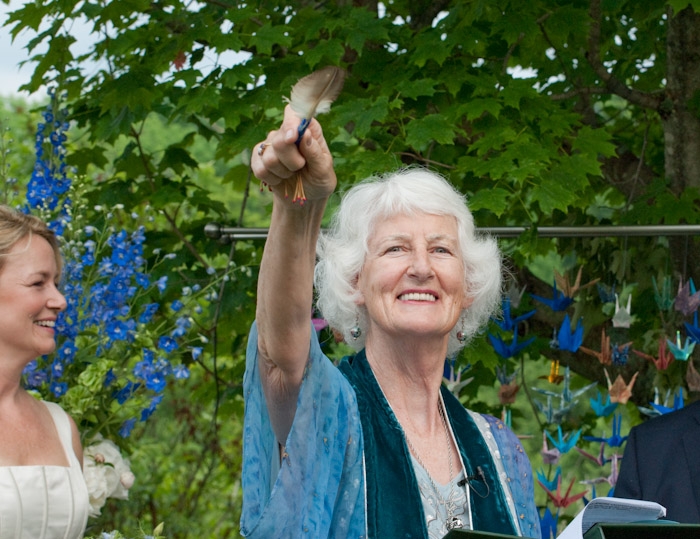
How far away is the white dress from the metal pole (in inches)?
30.8

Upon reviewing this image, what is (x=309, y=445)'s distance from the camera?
5.19 feet

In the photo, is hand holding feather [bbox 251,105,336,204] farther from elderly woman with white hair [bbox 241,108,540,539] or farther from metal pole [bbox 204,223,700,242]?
metal pole [bbox 204,223,700,242]

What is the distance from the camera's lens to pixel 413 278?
5.77 ft

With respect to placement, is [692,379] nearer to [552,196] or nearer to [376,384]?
[552,196]

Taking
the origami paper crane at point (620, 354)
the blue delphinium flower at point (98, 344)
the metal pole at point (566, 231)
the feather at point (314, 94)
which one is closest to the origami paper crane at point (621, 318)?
the origami paper crane at point (620, 354)

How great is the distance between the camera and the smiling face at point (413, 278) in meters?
1.76

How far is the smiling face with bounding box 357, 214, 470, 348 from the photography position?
1.76 meters

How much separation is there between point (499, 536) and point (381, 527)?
1.90 ft

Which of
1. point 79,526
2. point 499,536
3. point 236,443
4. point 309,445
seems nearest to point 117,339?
point 79,526

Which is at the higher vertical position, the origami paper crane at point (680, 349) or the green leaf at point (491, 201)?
the green leaf at point (491, 201)

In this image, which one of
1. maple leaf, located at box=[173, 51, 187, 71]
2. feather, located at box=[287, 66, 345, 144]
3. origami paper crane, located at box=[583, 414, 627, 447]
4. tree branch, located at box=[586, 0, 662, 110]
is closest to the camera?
feather, located at box=[287, 66, 345, 144]

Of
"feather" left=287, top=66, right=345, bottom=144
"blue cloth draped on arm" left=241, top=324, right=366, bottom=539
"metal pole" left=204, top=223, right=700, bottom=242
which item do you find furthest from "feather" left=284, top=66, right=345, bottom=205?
"metal pole" left=204, top=223, right=700, bottom=242

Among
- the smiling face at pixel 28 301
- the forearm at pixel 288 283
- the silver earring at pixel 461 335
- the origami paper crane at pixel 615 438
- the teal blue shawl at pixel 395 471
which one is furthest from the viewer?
the origami paper crane at pixel 615 438

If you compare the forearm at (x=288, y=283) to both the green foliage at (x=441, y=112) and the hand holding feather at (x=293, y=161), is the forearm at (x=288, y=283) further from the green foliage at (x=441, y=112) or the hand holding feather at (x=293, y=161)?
the green foliage at (x=441, y=112)
